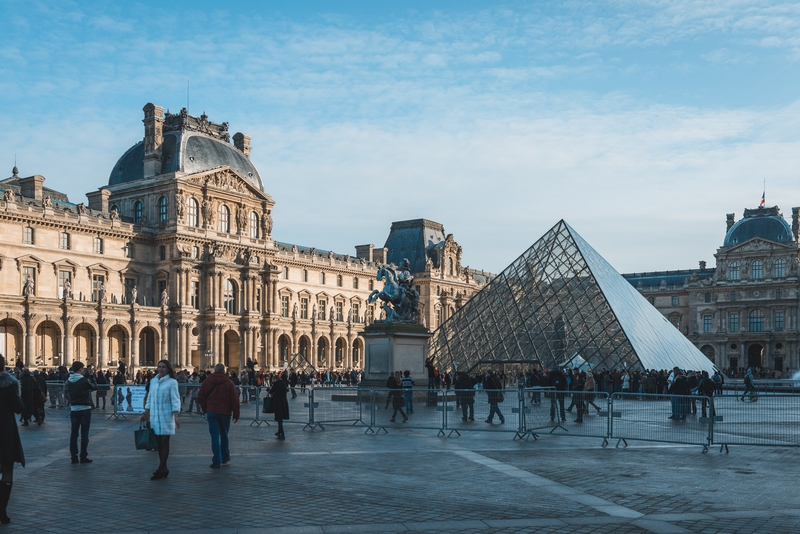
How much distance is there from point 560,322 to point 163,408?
34.0 m

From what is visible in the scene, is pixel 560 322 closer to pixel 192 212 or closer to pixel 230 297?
pixel 230 297

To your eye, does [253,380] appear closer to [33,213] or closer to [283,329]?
[33,213]

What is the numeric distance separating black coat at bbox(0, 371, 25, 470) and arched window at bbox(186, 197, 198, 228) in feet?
172

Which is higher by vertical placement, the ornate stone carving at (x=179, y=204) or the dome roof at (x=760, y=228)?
the dome roof at (x=760, y=228)

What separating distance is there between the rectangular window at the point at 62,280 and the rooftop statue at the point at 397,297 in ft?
106

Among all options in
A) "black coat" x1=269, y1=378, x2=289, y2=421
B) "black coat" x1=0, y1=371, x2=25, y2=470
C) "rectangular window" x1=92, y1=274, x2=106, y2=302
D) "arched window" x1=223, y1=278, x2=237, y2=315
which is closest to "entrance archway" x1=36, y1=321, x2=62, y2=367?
"rectangular window" x1=92, y1=274, x2=106, y2=302

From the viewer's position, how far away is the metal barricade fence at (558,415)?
665 inches

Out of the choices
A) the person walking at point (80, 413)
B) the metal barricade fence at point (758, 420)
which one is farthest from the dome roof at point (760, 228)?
the person walking at point (80, 413)

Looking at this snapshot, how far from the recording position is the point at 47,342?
52188 millimetres

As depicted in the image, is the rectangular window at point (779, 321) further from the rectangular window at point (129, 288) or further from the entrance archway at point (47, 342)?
the entrance archway at point (47, 342)

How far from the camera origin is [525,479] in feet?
36.6

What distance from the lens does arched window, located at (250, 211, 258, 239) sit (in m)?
66.2

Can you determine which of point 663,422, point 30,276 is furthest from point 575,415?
point 30,276

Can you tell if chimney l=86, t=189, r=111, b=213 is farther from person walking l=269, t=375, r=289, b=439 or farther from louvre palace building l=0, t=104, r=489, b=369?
person walking l=269, t=375, r=289, b=439
